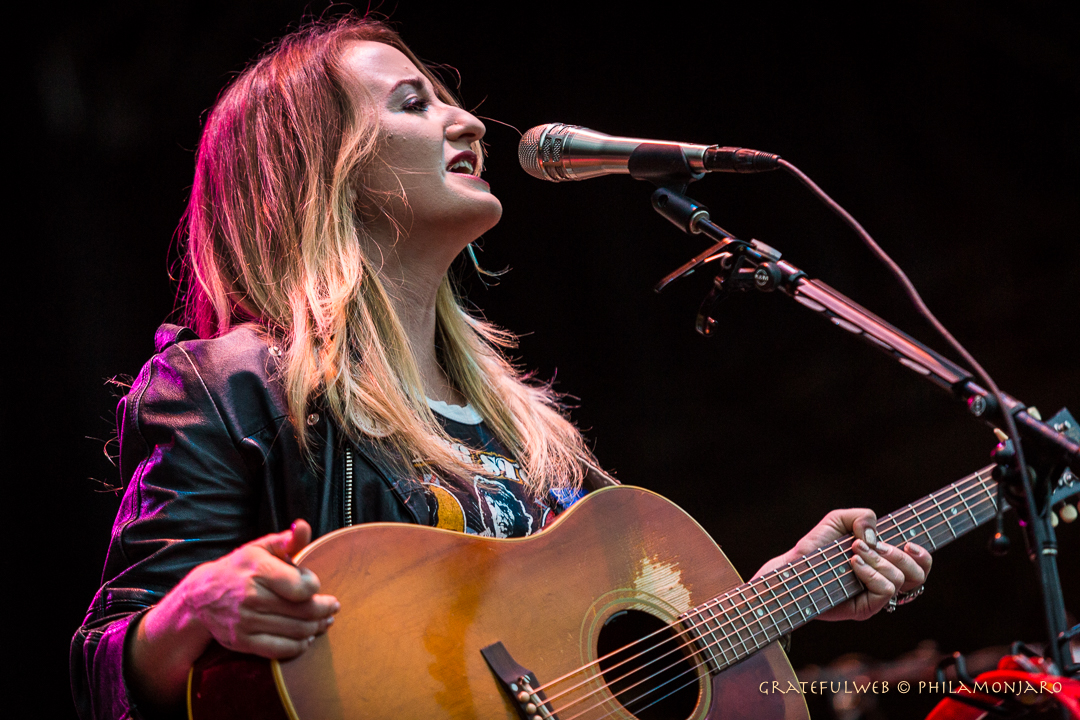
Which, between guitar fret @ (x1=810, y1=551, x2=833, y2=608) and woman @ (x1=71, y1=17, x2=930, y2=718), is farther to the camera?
guitar fret @ (x1=810, y1=551, x2=833, y2=608)

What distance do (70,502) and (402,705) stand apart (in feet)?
5.27

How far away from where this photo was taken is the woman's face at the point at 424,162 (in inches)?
79.0

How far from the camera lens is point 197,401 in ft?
5.19

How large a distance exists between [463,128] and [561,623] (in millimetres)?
1288

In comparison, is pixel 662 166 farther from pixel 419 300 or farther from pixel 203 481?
pixel 203 481

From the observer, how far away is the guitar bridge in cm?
133

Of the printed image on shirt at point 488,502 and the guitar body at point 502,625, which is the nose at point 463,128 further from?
the guitar body at point 502,625

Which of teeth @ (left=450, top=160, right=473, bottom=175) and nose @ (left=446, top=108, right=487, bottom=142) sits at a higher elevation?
nose @ (left=446, top=108, right=487, bottom=142)

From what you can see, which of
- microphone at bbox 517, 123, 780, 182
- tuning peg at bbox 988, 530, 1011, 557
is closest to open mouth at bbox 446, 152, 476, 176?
microphone at bbox 517, 123, 780, 182

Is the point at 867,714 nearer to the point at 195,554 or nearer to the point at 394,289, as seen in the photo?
the point at 394,289

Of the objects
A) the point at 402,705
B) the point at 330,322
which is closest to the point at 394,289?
the point at 330,322

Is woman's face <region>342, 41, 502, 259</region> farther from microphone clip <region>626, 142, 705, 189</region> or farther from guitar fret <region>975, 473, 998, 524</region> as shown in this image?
guitar fret <region>975, 473, 998, 524</region>

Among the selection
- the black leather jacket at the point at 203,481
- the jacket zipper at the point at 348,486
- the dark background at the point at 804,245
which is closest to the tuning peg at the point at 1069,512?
the black leather jacket at the point at 203,481

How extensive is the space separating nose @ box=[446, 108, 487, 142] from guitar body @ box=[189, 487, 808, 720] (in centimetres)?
102
